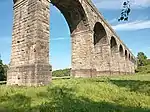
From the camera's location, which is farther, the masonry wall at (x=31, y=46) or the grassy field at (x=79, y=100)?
the masonry wall at (x=31, y=46)

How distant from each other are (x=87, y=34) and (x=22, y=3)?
864 cm

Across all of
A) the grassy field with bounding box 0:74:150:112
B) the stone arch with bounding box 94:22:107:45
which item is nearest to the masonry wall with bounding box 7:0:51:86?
the grassy field with bounding box 0:74:150:112

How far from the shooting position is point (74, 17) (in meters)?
20.4

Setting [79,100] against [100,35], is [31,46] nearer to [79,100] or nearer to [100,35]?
[79,100]

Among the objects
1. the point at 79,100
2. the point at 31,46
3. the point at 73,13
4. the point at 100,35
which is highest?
the point at 73,13

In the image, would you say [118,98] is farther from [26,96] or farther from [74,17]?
[74,17]

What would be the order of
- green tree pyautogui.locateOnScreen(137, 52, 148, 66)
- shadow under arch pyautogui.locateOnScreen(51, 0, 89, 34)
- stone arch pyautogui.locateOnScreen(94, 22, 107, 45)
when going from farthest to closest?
green tree pyautogui.locateOnScreen(137, 52, 148, 66), stone arch pyautogui.locateOnScreen(94, 22, 107, 45), shadow under arch pyautogui.locateOnScreen(51, 0, 89, 34)

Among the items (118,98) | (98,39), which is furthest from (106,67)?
(118,98)

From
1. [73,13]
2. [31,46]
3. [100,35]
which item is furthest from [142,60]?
[31,46]

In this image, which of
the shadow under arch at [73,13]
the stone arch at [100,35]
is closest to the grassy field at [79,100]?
the shadow under arch at [73,13]

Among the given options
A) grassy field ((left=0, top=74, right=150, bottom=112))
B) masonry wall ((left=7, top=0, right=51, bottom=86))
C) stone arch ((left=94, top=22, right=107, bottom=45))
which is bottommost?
grassy field ((left=0, top=74, right=150, bottom=112))

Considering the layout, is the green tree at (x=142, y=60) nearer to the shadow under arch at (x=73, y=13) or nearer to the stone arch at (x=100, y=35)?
Result: the stone arch at (x=100, y=35)

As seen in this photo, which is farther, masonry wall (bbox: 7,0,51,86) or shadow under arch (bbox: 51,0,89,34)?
shadow under arch (bbox: 51,0,89,34)

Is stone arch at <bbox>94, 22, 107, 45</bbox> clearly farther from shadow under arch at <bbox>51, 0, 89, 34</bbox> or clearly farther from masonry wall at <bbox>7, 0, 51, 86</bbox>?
masonry wall at <bbox>7, 0, 51, 86</bbox>
